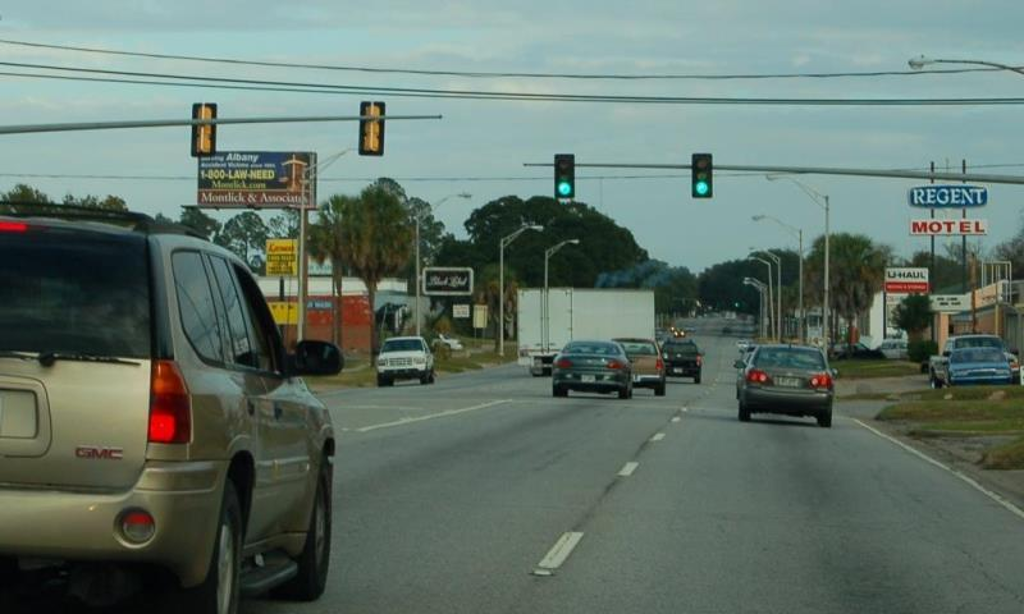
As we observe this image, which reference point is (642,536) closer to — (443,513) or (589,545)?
(589,545)

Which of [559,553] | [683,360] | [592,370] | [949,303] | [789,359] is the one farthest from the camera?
[949,303]

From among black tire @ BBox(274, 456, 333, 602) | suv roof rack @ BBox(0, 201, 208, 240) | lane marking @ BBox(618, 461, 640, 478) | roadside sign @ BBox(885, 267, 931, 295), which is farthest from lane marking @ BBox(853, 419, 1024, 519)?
roadside sign @ BBox(885, 267, 931, 295)

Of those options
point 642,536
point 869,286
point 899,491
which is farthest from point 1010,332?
point 642,536

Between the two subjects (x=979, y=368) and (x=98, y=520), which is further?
(x=979, y=368)

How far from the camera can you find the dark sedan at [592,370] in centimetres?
4334

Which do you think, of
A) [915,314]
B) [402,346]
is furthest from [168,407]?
[915,314]

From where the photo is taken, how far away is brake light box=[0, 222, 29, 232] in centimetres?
758

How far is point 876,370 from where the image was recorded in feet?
264

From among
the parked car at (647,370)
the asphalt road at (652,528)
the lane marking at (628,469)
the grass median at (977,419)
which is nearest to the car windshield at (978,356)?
the grass median at (977,419)

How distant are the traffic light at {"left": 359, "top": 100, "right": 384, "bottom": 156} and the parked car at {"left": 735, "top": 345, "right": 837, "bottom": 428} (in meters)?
8.92

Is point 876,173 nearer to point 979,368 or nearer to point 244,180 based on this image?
point 979,368

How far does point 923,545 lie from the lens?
14.1m

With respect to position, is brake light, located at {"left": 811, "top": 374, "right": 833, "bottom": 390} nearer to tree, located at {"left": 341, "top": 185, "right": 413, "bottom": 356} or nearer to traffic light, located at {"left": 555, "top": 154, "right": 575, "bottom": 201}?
traffic light, located at {"left": 555, "top": 154, "right": 575, "bottom": 201}

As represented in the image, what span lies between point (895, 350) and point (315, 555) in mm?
96000
